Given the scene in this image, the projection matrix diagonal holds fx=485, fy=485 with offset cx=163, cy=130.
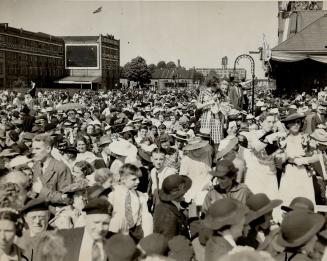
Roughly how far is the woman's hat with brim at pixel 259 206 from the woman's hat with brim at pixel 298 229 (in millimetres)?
469

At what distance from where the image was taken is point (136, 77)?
83.3m

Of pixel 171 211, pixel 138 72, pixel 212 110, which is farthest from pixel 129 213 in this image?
pixel 138 72

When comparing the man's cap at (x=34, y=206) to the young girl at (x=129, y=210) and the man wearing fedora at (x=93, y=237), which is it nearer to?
the man wearing fedora at (x=93, y=237)

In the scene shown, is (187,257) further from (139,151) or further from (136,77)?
(136,77)

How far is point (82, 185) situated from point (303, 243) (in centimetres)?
208

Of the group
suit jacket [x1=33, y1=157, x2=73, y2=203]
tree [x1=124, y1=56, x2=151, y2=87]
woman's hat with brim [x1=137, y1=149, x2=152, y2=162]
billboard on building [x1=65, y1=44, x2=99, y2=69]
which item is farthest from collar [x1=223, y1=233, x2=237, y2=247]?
tree [x1=124, y1=56, x2=151, y2=87]

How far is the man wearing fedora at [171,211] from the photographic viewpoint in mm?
3479

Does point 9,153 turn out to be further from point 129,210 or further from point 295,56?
point 295,56

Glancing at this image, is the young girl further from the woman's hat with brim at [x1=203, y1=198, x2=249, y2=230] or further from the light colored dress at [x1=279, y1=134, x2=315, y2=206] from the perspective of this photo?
the light colored dress at [x1=279, y1=134, x2=315, y2=206]

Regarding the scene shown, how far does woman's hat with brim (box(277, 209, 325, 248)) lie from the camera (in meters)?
2.45

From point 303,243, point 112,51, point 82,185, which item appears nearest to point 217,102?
point 82,185

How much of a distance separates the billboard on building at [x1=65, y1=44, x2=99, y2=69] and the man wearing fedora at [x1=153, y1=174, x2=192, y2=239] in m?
68.7

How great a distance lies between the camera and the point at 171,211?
353 centimetres

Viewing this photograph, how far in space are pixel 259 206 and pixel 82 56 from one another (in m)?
70.7
